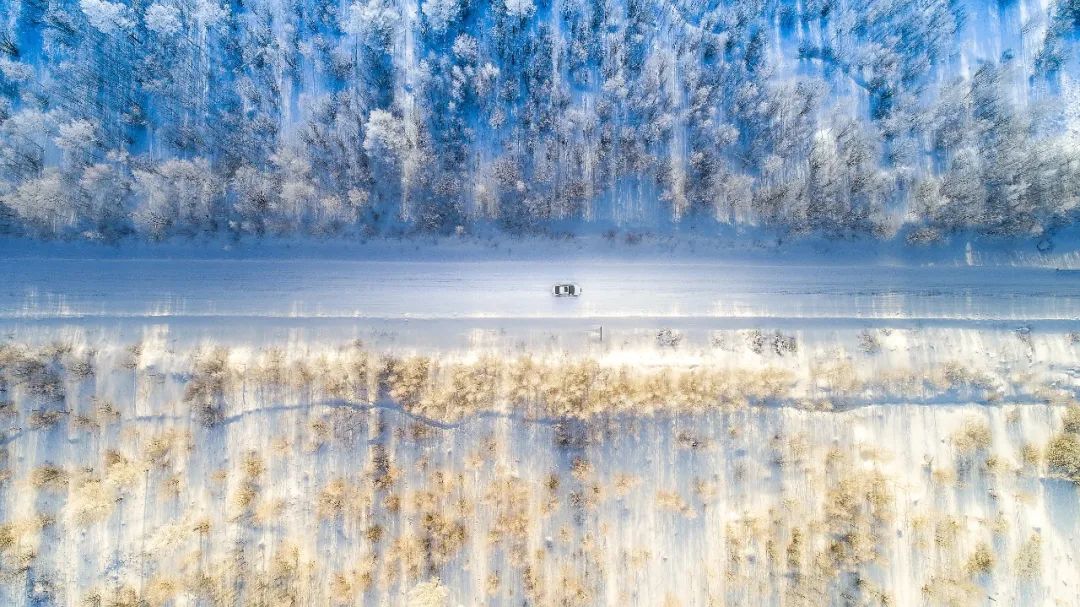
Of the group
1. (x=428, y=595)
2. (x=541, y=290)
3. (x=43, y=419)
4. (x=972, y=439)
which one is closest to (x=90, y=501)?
(x=43, y=419)

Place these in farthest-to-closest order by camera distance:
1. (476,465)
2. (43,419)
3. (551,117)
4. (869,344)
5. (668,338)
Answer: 1. (668,338)
2. (869,344)
3. (551,117)
4. (476,465)
5. (43,419)

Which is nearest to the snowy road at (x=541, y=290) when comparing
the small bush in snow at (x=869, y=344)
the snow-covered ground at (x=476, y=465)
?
the snow-covered ground at (x=476, y=465)

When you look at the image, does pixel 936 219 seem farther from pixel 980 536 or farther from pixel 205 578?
pixel 205 578

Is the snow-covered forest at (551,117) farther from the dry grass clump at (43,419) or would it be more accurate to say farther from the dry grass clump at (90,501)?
the dry grass clump at (90,501)

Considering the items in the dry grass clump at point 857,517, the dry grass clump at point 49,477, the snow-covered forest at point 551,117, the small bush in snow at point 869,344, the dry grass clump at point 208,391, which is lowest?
the dry grass clump at point 857,517

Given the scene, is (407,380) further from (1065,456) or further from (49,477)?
(1065,456)

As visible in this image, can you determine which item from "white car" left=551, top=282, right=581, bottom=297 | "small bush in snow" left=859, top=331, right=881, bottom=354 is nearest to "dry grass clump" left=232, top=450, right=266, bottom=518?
"white car" left=551, top=282, right=581, bottom=297
